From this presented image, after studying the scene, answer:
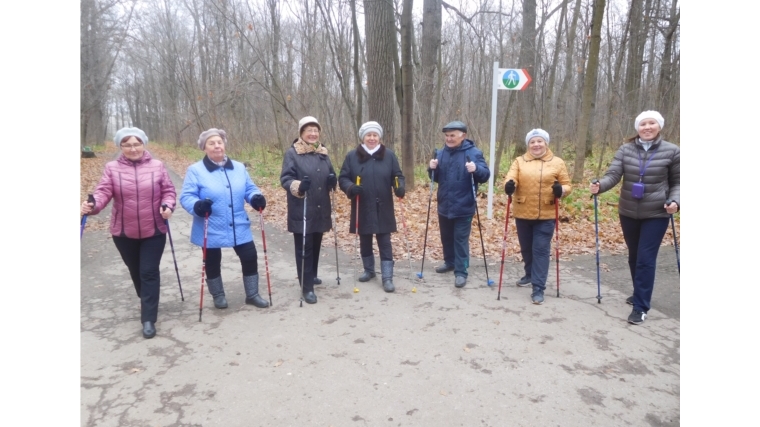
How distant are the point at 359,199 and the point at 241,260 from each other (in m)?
1.51

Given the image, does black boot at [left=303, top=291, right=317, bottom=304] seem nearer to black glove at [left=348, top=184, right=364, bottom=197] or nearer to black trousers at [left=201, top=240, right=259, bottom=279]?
black trousers at [left=201, top=240, right=259, bottom=279]

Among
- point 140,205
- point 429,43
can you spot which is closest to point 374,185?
point 140,205

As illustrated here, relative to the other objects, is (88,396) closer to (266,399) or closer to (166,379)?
(166,379)

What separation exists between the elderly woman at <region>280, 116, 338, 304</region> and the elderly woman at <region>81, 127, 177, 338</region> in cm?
122

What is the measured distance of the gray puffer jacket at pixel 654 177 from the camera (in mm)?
4305

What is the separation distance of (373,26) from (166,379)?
8587mm

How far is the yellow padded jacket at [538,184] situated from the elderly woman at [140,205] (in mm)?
3644

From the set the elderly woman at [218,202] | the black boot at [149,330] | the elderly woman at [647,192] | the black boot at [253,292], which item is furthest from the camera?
the black boot at [253,292]

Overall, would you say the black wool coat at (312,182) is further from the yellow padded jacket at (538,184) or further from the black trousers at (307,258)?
the yellow padded jacket at (538,184)

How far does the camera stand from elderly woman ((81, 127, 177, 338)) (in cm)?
409

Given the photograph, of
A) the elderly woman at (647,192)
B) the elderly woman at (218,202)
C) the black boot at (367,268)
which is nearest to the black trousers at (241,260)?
the elderly woman at (218,202)

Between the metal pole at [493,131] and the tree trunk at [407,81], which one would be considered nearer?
the metal pole at [493,131]

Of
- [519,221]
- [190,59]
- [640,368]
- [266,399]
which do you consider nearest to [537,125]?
[519,221]

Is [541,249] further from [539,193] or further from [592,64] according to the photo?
[592,64]
